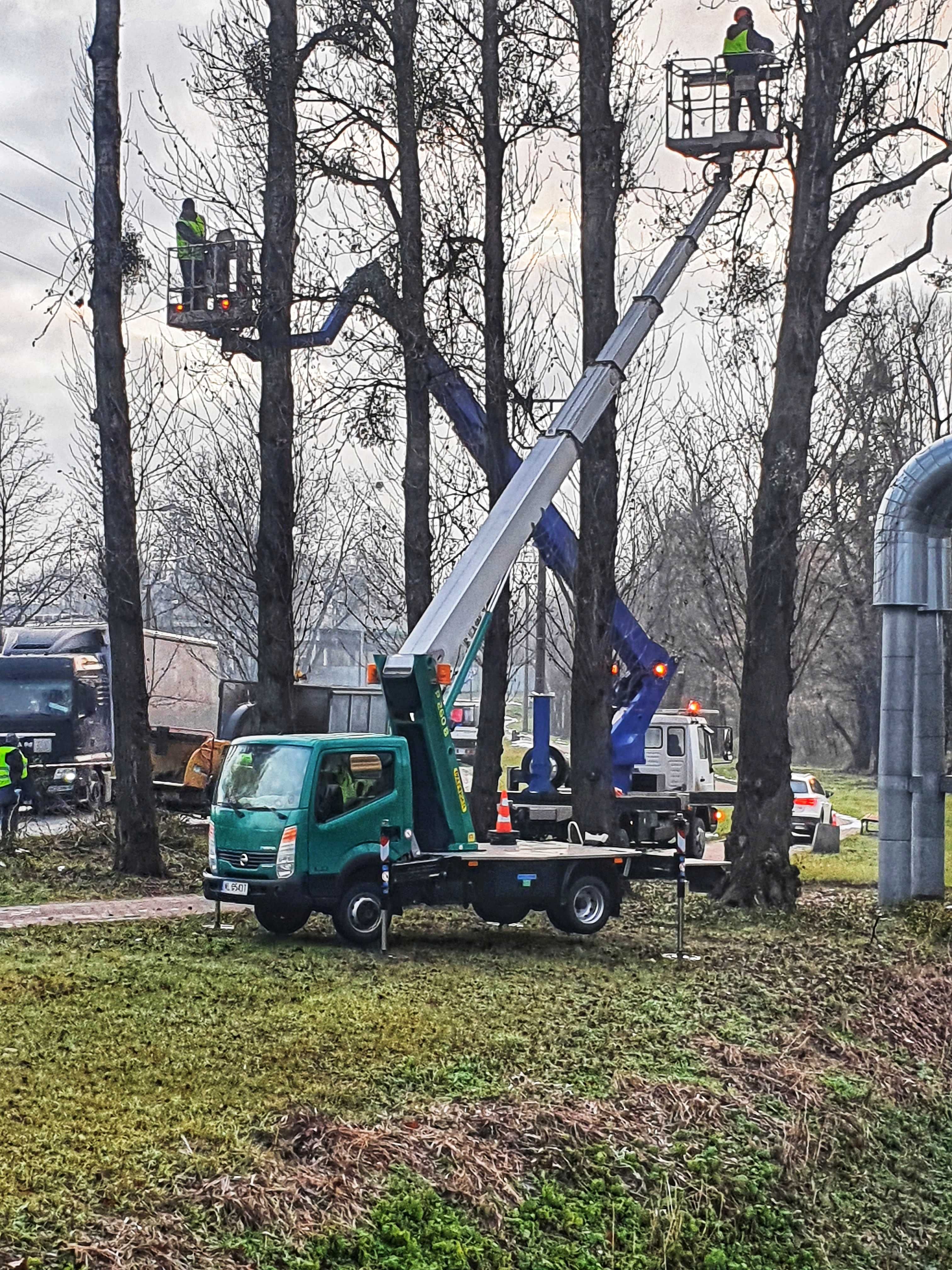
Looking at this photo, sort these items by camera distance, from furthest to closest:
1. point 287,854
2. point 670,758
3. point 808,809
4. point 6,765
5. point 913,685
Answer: point 808,809
point 670,758
point 6,765
point 913,685
point 287,854

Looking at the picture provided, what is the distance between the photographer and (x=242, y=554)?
1296 inches

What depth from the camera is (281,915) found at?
1373cm

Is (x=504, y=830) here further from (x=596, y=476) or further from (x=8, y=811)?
(x=8, y=811)

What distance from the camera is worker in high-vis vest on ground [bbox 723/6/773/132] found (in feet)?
59.7

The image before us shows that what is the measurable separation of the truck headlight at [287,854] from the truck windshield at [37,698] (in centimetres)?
1768

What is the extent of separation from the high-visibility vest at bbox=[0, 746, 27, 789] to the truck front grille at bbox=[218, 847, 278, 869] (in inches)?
355

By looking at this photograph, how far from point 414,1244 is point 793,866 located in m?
12.3

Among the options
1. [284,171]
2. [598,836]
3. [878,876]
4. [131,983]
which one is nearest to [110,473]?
[284,171]

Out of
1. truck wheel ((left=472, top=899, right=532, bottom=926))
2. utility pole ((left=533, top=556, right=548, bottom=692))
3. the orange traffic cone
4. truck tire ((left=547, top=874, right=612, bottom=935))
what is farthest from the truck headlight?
utility pole ((left=533, top=556, right=548, bottom=692))

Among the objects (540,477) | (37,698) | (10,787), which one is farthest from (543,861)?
(37,698)

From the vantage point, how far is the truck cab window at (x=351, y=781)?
1372 centimetres

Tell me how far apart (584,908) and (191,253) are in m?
11.3

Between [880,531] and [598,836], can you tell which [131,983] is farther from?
[880,531]

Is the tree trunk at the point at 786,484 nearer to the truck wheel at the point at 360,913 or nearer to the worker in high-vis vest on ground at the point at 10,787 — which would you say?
the truck wheel at the point at 360,913
